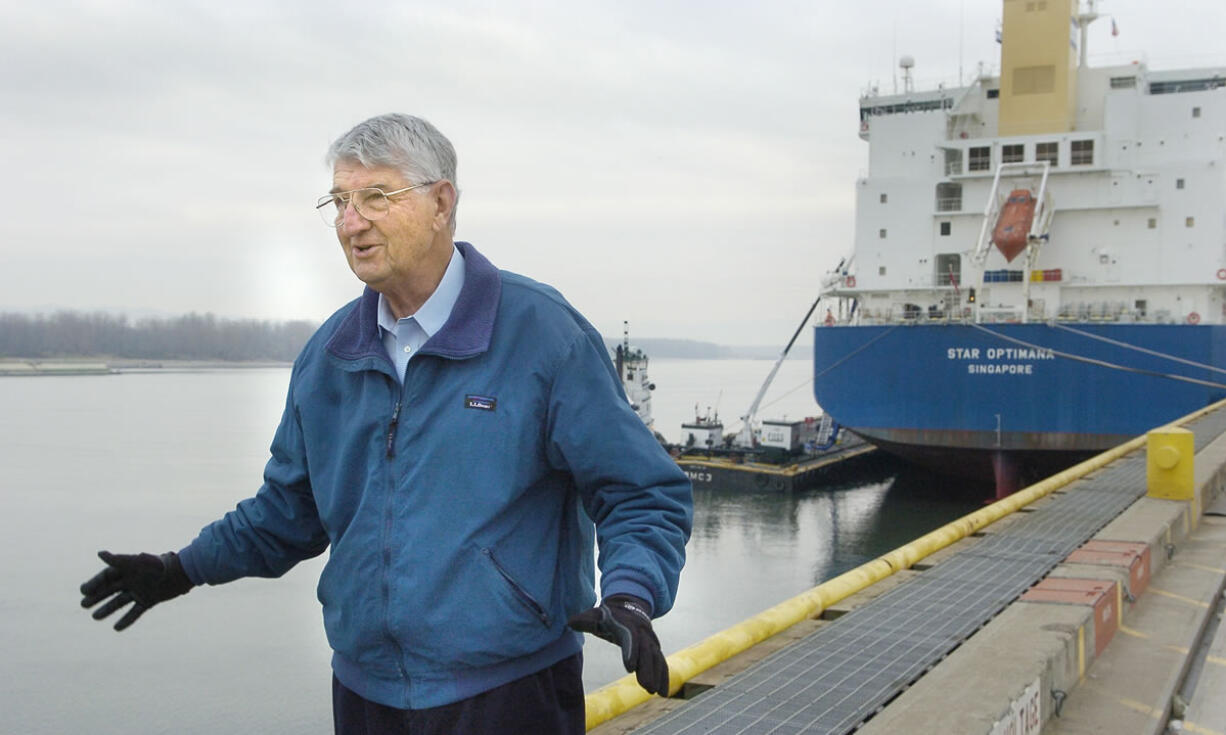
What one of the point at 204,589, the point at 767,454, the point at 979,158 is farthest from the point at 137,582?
the point at 767,454

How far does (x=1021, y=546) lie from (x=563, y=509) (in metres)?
5.50

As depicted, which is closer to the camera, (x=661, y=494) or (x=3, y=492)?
(x=661, y=494)

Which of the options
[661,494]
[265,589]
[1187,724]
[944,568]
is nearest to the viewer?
[661,494]

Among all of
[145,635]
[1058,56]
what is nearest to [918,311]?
[1058,56]

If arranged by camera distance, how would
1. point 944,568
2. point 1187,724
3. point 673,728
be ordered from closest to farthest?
point 673,728 < point 1187,724 < point 944,568

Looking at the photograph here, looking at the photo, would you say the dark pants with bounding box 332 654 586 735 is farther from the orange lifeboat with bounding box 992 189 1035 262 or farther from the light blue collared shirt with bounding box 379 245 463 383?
the orange lifeboat with bounding box 992 189 1035 262

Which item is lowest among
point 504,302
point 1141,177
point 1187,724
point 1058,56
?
point 1187,724

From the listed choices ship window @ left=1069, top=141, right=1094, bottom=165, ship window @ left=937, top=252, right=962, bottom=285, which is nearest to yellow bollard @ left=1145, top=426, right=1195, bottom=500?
ship window @ left=937, top=252, right=962, bottom=285

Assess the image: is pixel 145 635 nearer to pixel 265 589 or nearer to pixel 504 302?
pixel 265 589

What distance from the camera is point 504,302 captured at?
1.86m

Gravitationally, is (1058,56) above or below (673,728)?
above

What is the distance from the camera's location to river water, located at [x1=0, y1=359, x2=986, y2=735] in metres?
11.5

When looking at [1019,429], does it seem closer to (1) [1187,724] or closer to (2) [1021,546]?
(2) [1021,546]

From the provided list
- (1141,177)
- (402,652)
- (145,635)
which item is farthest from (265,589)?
(1141,177)
